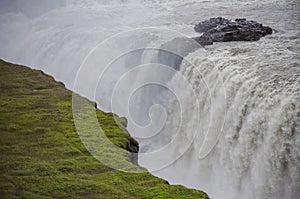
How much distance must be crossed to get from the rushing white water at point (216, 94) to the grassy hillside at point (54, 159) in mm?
4046

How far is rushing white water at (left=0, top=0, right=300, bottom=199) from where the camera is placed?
1012 cm

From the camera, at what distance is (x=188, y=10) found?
29484mm

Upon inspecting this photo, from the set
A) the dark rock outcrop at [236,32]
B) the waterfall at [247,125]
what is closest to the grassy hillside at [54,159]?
the waterfall at [247,125]

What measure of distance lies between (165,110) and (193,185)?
5.37 meters

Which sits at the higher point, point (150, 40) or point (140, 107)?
point (150, 40)

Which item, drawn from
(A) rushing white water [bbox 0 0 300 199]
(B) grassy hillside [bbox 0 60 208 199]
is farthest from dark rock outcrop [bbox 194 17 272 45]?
(B) grassy hillside [bbox 0 60 208 199]

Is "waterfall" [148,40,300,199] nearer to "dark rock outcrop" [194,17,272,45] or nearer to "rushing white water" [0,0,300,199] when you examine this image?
"rushing white water" [0,0,300,199]

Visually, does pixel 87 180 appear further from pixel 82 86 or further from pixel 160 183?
pixel 82 86

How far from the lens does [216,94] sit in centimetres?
1350

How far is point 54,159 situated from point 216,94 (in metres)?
8.08

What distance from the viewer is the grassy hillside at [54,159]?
5.82 metres

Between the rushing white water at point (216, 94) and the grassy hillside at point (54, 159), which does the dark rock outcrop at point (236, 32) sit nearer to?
the rushing white water at point (216, 94)

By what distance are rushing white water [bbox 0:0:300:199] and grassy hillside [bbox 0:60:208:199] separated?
4.05 meters

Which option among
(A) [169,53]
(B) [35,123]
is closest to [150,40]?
(A) [169,53]
